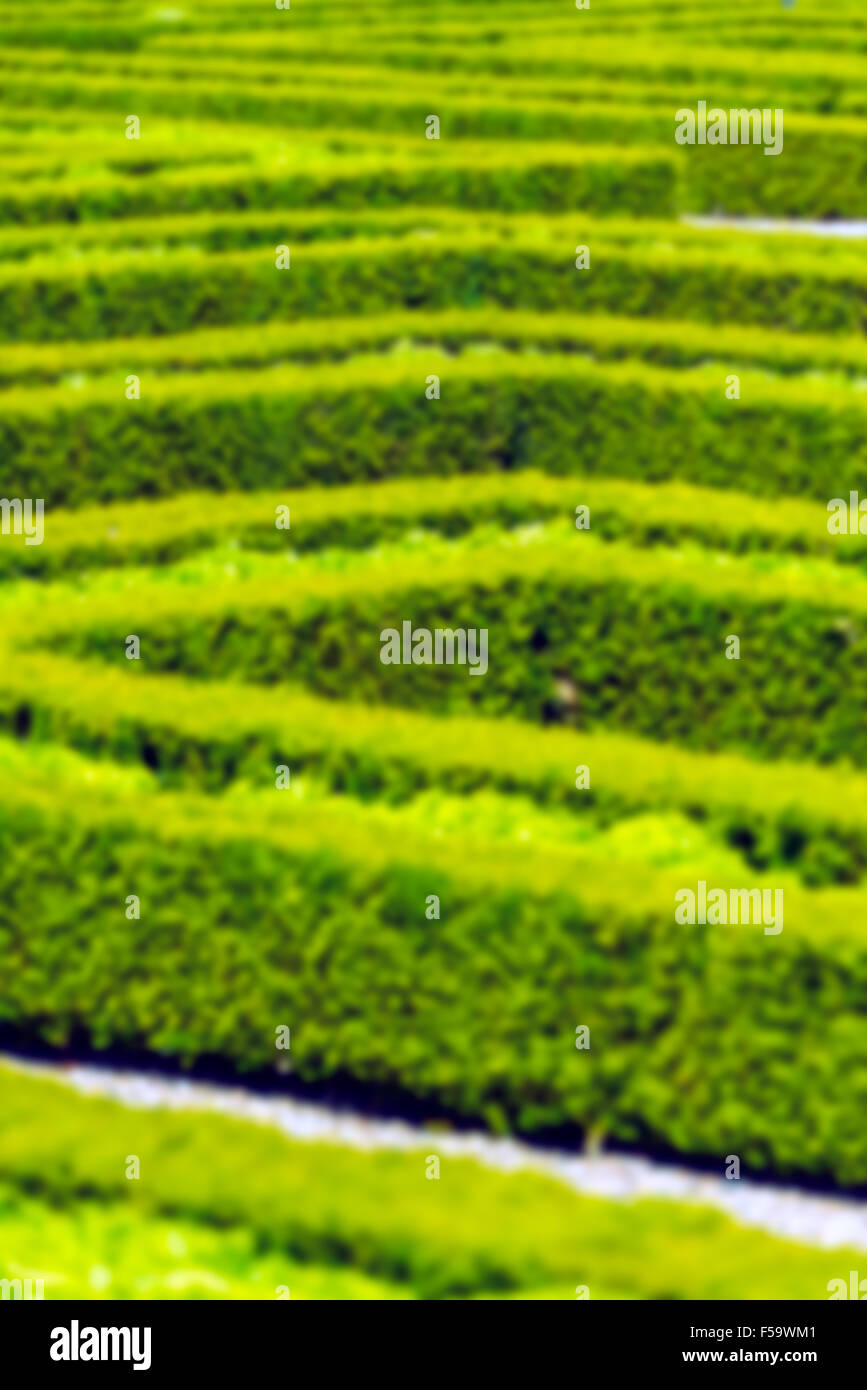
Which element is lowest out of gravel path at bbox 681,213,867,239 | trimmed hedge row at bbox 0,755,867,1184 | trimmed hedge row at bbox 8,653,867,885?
trimmed hedge row at bbox 0,755,867,1184

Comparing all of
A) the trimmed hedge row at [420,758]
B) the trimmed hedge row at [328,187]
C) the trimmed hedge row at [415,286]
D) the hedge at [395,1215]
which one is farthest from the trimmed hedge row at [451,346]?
the hedge at [395,1215]

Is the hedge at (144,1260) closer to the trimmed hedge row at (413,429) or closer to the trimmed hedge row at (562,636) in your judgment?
the trimmed hedge row at (562,636)

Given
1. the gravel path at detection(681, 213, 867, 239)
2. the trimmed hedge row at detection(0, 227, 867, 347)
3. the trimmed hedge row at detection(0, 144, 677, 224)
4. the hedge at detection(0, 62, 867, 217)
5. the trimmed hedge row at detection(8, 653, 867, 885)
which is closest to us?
the trimmed hedge row at detection(8, 653, 867, 885)

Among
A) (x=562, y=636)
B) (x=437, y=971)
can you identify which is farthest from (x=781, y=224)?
(x=437, y=971)

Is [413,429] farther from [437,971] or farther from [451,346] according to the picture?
[437,971]

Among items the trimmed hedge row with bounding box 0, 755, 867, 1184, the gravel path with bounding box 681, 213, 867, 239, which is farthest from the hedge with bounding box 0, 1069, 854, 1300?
the gravel path with bounding box 681, 213, 867, 239

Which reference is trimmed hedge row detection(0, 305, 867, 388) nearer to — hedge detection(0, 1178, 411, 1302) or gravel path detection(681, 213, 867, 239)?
gravel path detection(681, 213, 867, 239)
